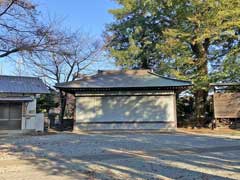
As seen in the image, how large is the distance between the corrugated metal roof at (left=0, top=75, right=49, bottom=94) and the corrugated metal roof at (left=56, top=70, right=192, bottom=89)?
152cm

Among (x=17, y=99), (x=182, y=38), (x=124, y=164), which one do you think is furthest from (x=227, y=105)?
(x=124, y=164)

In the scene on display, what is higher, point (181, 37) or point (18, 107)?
point (181, 37)

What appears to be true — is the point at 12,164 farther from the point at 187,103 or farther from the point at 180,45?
the point at 187,103

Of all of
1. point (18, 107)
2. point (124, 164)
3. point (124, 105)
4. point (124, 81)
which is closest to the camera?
point (124, 164)

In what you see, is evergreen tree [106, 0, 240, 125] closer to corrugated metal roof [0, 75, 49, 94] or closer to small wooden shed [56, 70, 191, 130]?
small wooden shed [56, 70, 191, 130]

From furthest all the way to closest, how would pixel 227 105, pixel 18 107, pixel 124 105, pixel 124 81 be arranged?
pixel 227 105, pixel 124 81, pixel 124 105, pixel 18 107

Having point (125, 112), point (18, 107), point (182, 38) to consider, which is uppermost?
point (182, 38)

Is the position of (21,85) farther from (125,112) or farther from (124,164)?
(124,164)

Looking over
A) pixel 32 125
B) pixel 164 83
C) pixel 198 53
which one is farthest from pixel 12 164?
pixel 198 53

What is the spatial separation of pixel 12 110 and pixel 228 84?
1521cm

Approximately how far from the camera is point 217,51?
24453 mm

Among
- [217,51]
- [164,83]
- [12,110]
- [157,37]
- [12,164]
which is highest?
[157,37]

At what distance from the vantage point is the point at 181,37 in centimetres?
2284

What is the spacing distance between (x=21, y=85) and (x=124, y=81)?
725 cm
